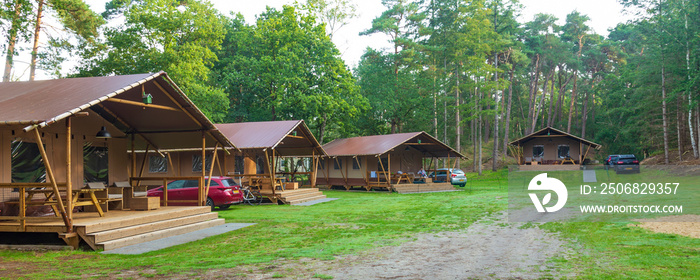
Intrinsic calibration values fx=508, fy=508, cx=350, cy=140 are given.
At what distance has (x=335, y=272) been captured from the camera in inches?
269

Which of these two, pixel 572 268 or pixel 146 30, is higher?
pixel 146 30

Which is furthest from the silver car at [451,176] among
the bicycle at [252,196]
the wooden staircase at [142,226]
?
the wooden staircase at [142,226]

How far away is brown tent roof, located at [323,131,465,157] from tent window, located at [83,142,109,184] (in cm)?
1562

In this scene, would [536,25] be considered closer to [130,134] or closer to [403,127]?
[403,127]

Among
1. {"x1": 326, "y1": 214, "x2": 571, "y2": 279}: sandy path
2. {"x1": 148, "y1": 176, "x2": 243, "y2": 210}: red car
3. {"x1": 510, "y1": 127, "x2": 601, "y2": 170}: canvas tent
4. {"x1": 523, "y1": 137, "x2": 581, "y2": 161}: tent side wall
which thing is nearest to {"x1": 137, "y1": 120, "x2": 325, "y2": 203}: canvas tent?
{"x1": 148, "y1": 176, "x2": 243, "y2": 210}: red car

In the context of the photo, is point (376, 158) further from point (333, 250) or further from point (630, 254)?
point (630, 254)

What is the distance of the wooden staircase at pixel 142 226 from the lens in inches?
366

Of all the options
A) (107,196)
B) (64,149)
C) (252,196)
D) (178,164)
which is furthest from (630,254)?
(178,164)

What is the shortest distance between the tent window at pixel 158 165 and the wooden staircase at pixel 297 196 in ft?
24.2

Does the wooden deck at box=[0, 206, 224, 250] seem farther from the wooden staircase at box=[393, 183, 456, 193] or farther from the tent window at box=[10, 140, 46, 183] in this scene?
the wooden staircase at box=[393, 183, 456, 193]

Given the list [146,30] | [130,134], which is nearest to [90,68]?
[146,30]

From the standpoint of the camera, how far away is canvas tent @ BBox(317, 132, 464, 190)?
28703 mm

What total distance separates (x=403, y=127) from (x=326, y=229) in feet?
116

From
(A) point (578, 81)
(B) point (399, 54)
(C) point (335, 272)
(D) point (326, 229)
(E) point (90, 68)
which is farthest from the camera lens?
(A) point (578, 81)
